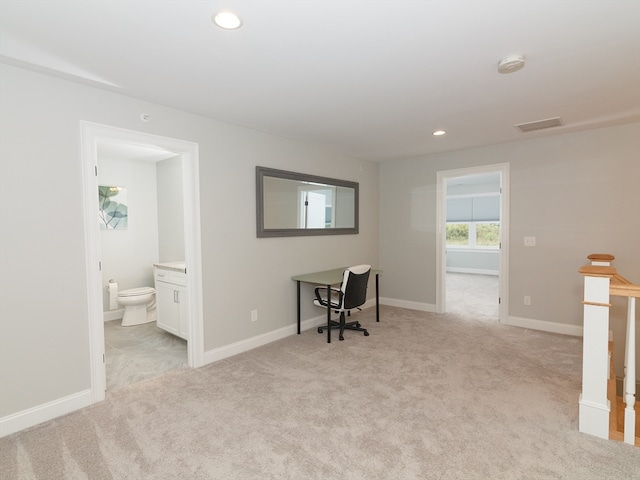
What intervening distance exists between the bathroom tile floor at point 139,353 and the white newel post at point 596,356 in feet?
10.6

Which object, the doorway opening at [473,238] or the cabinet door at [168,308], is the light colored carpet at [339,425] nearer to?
the cabinet door at [168,308]

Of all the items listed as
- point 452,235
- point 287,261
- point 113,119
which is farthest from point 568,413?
point 452,235

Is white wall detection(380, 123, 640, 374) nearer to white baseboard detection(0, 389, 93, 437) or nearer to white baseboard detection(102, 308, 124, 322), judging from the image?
white baseboard detection(0, 389, 93, 437)

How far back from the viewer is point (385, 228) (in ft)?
18.5

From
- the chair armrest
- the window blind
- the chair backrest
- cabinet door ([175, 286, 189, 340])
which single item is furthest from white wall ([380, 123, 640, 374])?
the window blind

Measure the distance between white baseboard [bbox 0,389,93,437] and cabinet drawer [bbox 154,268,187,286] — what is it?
4.37ft

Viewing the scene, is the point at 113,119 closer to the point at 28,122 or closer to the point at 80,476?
the point at 28,122

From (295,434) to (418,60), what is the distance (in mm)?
2571

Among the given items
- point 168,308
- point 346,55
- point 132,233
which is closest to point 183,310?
point 168,308

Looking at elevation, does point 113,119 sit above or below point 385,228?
A: above

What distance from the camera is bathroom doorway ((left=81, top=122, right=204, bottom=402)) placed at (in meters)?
2.48

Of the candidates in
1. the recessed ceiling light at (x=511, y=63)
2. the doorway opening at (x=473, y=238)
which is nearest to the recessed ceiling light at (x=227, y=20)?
the recessed ceiling light at (x=511, y=63)

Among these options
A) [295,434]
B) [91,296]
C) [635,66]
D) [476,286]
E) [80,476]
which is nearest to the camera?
[80,476]

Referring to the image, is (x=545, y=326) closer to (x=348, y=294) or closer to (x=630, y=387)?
(x=630, y=387)
